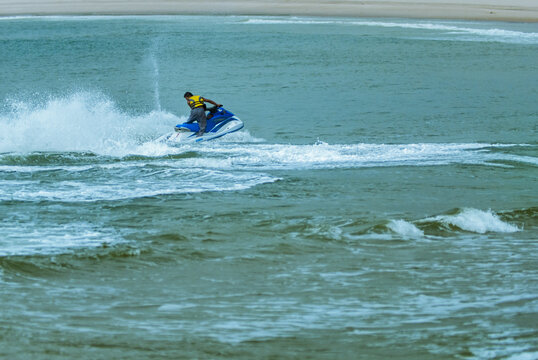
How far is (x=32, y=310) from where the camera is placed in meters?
7.23

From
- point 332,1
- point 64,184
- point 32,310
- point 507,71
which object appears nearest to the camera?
point 32,310

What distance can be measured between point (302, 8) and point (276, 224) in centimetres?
5879

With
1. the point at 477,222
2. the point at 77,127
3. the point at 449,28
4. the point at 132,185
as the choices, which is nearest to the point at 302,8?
the point at 449,28

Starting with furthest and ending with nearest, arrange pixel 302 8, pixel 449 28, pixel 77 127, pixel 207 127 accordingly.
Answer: pixel 302 8 → pixel 449 28 → pixel 77 127 → pixel 207 127

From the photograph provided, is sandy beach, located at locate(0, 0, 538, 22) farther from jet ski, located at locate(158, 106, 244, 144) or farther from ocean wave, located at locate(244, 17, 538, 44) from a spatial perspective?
jet ski, located at locate(158, 106, 244, 144)

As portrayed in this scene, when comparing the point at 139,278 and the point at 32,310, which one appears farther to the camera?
the point at 139,278

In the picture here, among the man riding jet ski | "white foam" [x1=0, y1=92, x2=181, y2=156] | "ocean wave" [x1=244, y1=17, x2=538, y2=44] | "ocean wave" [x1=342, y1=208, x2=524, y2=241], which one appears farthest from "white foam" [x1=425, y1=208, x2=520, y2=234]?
"ocean wave" [x1=244, y1=17, x2=538, y2=44]

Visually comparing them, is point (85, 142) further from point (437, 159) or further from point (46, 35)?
point (46, 35)

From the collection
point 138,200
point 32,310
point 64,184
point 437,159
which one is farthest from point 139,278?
point 437,159

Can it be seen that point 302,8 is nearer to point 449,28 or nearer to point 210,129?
point 449,28

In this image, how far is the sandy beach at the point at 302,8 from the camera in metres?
60.2

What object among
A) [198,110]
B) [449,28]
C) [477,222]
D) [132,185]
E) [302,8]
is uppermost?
[302,8]

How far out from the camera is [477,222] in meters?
10.8

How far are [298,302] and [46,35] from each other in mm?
47744
